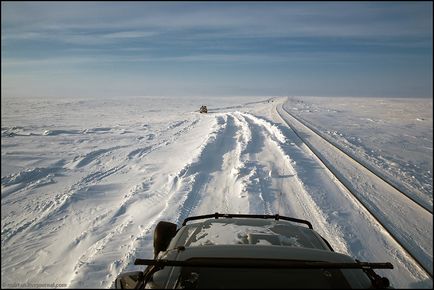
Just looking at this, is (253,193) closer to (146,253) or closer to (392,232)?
(392,232)

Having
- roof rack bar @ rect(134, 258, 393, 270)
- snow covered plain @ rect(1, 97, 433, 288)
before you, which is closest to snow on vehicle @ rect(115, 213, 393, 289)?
roof rack bar @ rect(134, 258, 393, 270)

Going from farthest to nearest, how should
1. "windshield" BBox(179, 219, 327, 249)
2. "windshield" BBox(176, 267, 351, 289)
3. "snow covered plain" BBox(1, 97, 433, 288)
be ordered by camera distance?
"snow covered plain" BBox(1, 97, 433, 288)
"windshield" BBox(179, 219, 327, 249)
"windshield" BBox(176, 267, 351, 289)

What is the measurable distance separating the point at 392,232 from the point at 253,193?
9.34 ft

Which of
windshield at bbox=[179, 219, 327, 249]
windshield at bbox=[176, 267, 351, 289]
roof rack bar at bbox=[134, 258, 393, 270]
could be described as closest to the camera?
windshield at bbox=[176, 267, 351, 289]

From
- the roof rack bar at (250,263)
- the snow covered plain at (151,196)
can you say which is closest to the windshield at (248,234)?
the roof rack bar at (250,263)

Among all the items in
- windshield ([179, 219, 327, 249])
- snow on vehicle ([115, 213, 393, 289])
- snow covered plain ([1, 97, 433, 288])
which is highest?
snow on vehicle ([115, 213, 393, 289])

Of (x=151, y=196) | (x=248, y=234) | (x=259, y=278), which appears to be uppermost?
(x=259, y=278)

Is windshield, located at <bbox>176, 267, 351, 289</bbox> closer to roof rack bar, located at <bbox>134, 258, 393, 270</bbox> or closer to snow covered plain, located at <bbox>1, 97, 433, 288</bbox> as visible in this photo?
roof rack bar, located at <bbox>134, 258, 393, 270</bbox>

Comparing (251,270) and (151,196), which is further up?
(251,270)

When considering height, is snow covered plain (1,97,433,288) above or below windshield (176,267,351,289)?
below

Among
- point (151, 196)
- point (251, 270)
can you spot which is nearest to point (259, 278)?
point (251, 270)

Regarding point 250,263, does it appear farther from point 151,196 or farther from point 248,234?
point 151,196

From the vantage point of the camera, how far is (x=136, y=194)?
7.61 meters

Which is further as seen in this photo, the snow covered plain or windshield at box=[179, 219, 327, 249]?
the snow covered plain
